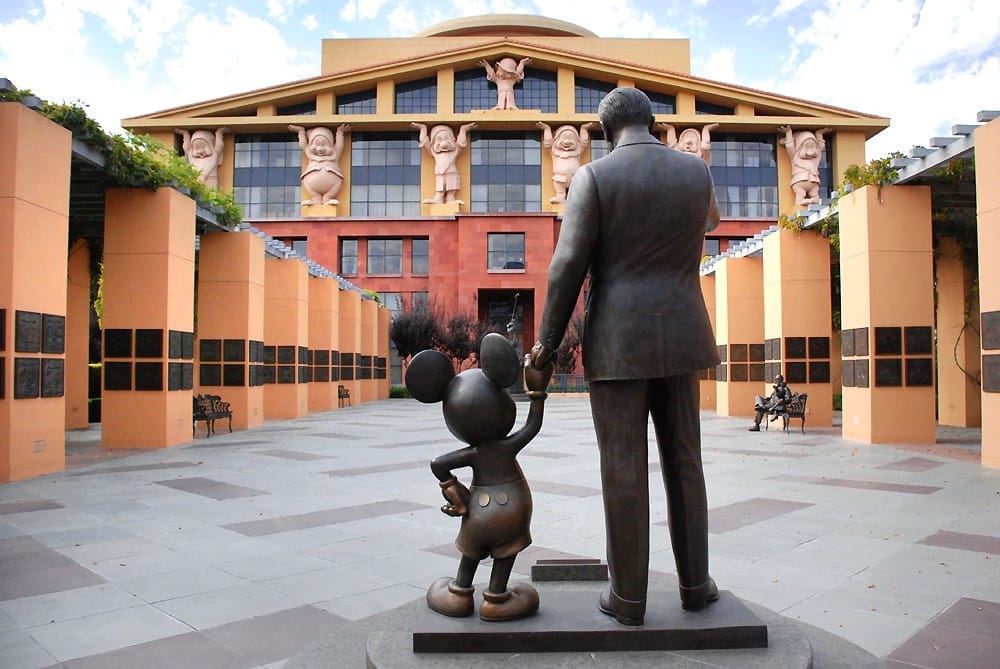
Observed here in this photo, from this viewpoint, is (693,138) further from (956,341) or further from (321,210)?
(956,341)

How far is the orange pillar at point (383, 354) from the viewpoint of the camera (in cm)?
4069

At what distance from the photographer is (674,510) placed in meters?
3.62

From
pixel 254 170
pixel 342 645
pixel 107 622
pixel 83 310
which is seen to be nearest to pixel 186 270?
pixel 83 310

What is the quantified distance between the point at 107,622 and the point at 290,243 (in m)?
→ 47.3

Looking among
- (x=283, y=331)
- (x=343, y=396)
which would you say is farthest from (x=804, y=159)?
(x=283, y=331)

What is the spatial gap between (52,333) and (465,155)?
4145 centimetres

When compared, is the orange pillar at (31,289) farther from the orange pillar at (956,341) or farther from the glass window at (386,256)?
the glass window at (386,256)

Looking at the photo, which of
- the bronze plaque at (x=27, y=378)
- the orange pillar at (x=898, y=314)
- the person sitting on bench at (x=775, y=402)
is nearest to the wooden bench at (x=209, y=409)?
the bronze plaque at (x=27, y=378)

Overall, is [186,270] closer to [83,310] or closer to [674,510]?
[83,310]

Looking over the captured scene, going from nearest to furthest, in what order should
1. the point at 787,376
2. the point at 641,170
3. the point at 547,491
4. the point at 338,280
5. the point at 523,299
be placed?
1. the point at 641,170
2. the point at 547,491
3. the point at 787,376
4. the point at 338,280
5. the point at 523,299

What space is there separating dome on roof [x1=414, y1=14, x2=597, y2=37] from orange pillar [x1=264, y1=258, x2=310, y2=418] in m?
43.4

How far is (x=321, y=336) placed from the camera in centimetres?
2759

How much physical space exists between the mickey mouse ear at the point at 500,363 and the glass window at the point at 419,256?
4572 centimetres

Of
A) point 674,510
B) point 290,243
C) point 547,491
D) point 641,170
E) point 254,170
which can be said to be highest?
point 254,170
